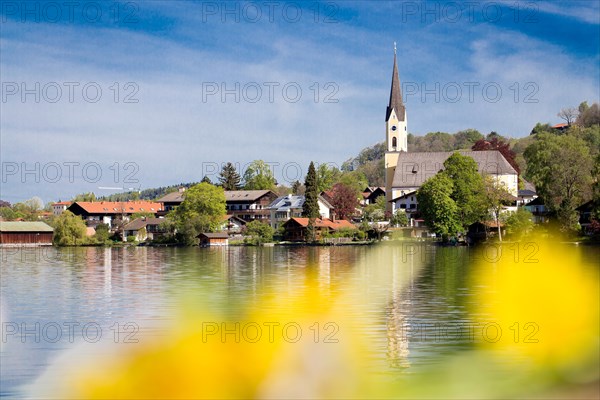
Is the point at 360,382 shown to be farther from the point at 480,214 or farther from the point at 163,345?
the point at 480,214

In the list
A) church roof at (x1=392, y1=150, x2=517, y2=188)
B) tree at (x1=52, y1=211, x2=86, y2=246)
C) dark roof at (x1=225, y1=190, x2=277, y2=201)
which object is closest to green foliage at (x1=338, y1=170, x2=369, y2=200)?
church roof at (x1=392, y1=150, x2=517, y2=188)

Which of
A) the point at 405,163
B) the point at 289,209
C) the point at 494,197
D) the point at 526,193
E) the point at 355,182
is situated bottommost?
the point at 289,209

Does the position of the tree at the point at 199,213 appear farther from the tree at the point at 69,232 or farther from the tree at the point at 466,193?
the tree at the point at 466,193

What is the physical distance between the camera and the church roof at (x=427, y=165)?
376 feet

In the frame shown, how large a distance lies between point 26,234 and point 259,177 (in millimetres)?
51761

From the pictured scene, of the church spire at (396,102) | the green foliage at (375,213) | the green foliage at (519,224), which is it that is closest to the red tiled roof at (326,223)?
the green foliage at (375,213)

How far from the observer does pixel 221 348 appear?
1780 cm

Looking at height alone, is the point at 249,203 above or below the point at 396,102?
below

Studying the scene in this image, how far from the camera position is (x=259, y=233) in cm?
9956

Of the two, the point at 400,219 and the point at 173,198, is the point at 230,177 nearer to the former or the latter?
the point at 173,198

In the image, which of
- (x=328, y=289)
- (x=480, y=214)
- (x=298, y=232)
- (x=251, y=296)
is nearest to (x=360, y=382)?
(x=251, y=296)

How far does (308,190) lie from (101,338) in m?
82.9

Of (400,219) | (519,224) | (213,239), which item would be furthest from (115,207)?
(519,224)

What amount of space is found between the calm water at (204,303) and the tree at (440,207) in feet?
91.9
